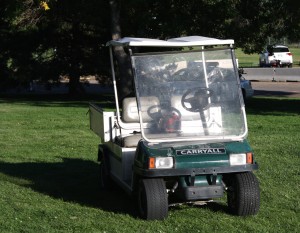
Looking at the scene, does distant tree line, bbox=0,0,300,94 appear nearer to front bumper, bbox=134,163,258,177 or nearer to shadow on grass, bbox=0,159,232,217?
shadow on grass, bbox=0,159,232,217

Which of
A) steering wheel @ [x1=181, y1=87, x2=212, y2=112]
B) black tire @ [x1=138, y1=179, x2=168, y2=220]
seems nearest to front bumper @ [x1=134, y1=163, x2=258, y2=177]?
black tire @ [x1=138, y1=179, x2=168, y2=220]

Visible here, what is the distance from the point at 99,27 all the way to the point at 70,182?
62.3ft

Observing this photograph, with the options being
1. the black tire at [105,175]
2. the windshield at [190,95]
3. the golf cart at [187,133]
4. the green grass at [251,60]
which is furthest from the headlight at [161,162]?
the green grass at [251,60]

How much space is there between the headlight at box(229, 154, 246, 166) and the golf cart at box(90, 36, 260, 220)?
0.01 meters

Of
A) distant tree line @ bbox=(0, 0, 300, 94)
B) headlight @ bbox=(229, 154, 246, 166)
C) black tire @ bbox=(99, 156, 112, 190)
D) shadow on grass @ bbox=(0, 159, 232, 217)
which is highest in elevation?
distant tree line @ bbox=(0, 0, 300, 94)

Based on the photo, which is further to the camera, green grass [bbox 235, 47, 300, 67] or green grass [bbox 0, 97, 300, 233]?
green grass [bbox 235, 47, 300, 67]

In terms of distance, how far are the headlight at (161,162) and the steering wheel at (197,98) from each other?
0.89 meters

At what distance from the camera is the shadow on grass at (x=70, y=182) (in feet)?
28.6

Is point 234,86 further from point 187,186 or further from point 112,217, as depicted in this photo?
point 112,217

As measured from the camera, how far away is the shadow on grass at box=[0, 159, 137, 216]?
28.6 ft

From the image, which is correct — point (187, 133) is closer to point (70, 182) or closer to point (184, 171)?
point (184, 171)

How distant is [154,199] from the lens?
24.2 ft

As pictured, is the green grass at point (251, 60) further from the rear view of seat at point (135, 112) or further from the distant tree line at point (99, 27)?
the rear view of seat at point (135, 112)

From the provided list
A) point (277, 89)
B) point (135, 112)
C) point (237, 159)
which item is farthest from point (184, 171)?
point (277, 89)
